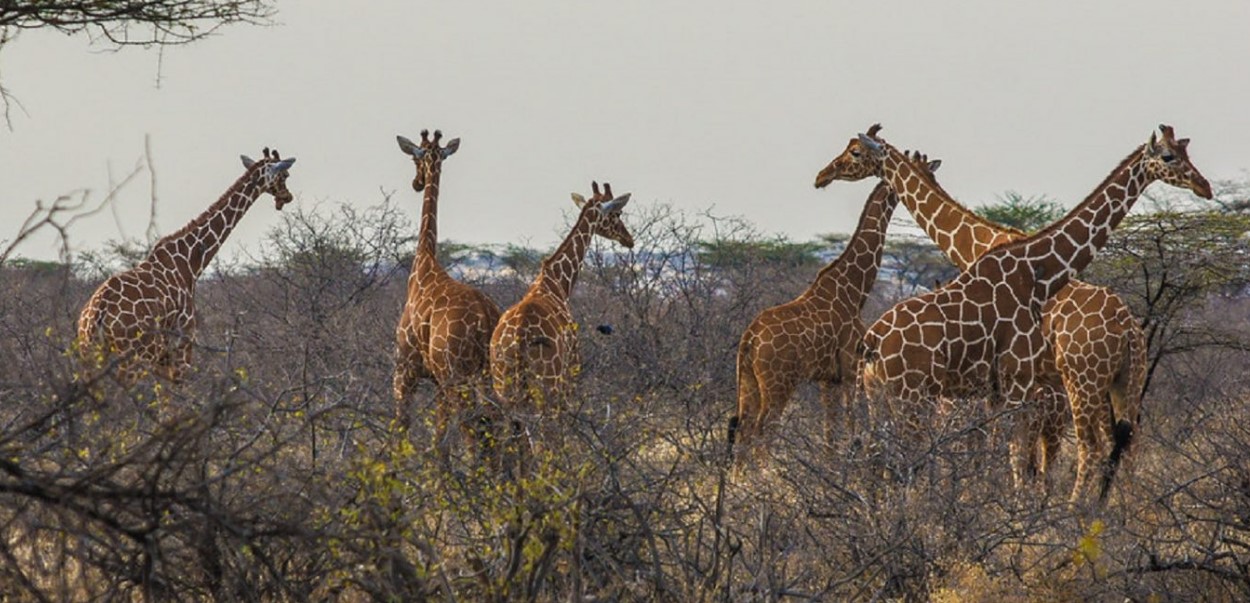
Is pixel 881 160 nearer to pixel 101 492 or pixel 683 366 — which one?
pixel 683 366

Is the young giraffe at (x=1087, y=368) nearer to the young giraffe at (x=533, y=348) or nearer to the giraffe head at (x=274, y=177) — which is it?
the young giraffe at (x=533, y=348)

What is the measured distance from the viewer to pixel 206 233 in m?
10.0

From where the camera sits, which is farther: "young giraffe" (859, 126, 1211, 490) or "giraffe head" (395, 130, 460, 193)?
"giraffe head" (395, 130, 460, 193)

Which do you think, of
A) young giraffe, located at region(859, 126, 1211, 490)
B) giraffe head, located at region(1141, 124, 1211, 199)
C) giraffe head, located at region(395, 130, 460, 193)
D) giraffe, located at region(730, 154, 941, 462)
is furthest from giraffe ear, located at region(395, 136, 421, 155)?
giraffe head, located at region(1141, 124, 1211, 199)

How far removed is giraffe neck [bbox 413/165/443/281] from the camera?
890 cm

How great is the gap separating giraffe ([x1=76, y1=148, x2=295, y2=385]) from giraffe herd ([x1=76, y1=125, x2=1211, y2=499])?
0.01 metres

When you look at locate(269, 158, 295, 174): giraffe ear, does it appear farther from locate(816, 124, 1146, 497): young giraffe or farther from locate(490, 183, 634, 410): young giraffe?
locate(816, 124, 1146, 497): young giraffe

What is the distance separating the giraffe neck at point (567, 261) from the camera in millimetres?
8734

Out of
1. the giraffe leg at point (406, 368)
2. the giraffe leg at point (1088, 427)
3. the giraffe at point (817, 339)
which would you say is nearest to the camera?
the giraffe leg at point (1088, 427)

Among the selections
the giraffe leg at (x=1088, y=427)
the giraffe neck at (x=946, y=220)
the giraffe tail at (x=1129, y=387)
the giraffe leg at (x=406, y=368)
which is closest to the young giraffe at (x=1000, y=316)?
the giraffe leg at (x=1088, y=427)

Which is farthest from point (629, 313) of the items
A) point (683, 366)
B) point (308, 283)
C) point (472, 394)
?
point (472, 394)

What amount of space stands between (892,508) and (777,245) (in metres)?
18.5

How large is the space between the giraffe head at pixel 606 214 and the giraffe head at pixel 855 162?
3.25 feet

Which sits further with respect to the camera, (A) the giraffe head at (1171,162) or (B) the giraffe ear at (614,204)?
(B) the giraffe ear at (614,204)
